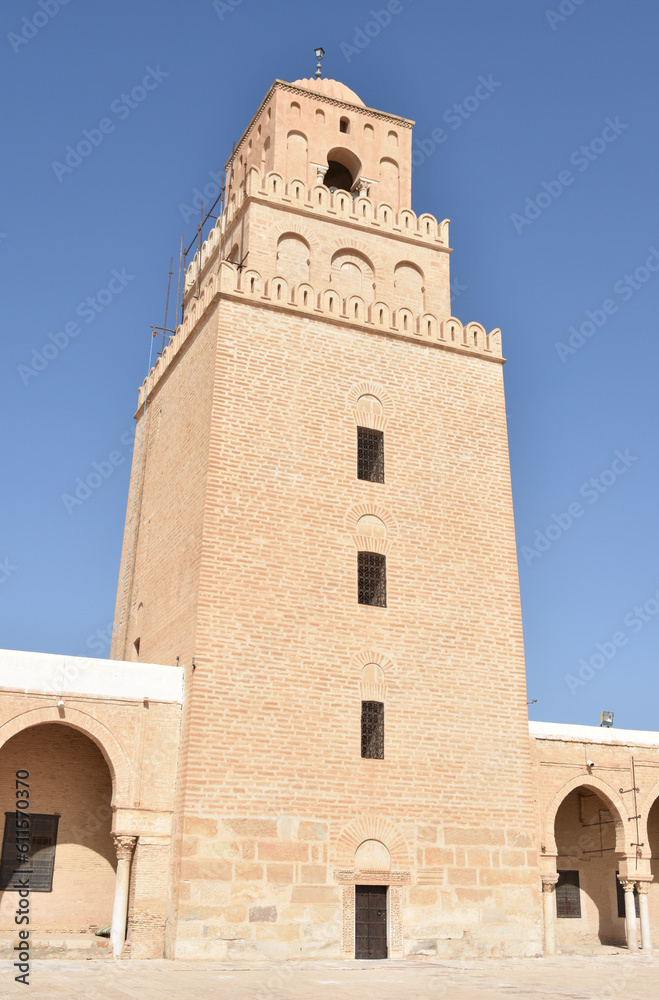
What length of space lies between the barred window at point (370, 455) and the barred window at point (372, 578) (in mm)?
1304

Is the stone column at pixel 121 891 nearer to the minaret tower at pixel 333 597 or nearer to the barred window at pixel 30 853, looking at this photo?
the minaret tower at pixel 333 597

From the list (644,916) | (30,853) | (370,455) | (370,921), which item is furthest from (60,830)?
(644,916)

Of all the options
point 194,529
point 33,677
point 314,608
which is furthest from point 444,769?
point 33,677

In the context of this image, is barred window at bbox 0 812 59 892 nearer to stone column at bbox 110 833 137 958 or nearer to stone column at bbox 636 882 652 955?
stone column at bbox 110 833 137 958

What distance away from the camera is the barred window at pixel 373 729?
14.1 meters

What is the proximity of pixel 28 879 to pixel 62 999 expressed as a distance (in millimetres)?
5388

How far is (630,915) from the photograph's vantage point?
15.8 metres

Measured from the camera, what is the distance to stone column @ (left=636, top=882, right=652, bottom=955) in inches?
622

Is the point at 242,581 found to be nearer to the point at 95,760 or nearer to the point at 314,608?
the point at 314,608

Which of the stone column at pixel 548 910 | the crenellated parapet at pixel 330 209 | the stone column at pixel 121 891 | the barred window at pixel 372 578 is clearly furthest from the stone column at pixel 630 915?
the crenellated parapet at pixel 330 209

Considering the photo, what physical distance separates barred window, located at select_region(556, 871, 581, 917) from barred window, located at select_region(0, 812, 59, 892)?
8920mm

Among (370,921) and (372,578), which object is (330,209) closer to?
(372,578)

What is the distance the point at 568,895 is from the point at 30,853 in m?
9.47

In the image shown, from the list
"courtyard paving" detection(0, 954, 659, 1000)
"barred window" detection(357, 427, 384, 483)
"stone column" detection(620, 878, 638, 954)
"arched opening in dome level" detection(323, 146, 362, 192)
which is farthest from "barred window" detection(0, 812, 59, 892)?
"arched opening in dome level" detection(323, 146, 362, 192)
